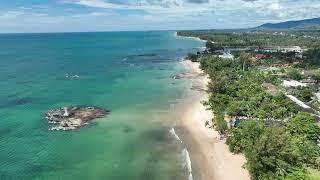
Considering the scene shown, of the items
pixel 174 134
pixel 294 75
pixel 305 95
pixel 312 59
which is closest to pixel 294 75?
pixel 294 75

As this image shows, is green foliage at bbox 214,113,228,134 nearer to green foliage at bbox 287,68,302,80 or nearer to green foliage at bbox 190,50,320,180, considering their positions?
green foliage at bbox 190,50,320,180

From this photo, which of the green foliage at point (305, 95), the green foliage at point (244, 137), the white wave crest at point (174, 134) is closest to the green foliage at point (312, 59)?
the green foliage at point (305, 95)

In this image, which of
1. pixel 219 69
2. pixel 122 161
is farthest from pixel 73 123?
pixel 219 69

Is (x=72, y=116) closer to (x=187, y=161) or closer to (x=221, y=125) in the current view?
(x=187, y=161)

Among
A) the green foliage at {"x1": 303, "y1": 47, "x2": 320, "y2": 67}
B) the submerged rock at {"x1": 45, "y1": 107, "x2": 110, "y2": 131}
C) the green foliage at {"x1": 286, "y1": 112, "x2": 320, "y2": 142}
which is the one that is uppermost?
the green foliage at {"x1": 286, "y1": 112, "x2": 320, "y2": 142}

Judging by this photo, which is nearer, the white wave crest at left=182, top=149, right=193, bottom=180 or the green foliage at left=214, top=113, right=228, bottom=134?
the white wave crest at left=182, top=149, right=193, bottom=180

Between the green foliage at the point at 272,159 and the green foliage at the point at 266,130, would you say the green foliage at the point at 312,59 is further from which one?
the green foliage at the point at 272,159

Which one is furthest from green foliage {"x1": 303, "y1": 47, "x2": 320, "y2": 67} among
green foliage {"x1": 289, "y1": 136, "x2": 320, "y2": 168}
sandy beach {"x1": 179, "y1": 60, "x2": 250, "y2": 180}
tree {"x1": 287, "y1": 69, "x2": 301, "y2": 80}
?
green foliage {"x1": 289, "y1": 136, "x2": 320, "y2": 168}
